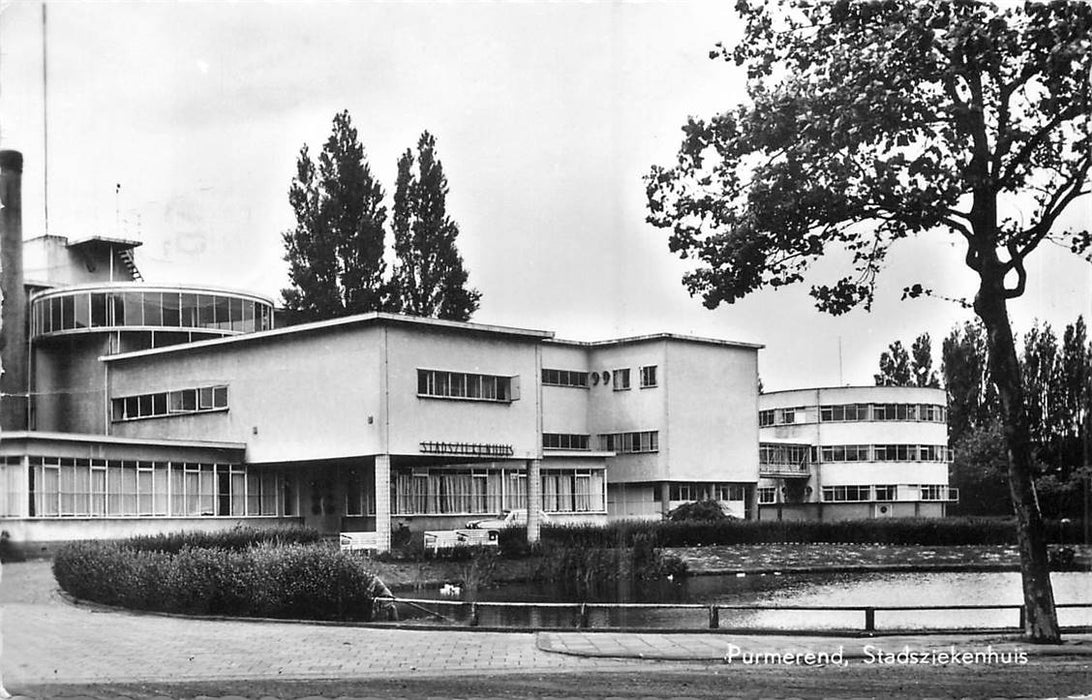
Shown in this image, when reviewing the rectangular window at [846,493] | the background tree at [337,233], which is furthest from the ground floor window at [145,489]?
the rectangular window at [846,493]

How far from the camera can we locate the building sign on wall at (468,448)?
42281mm

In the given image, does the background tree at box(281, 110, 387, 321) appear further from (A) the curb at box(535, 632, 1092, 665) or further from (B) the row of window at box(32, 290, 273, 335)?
(A) the curb at box(535, 632, 1092, 665)

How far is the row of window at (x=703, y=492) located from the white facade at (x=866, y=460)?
420 inches

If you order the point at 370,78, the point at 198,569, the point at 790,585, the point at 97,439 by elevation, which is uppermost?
the point at 370,78

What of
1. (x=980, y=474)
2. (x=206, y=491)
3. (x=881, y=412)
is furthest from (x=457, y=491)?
(x=881, y=412)

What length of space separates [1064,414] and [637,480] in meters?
20.6

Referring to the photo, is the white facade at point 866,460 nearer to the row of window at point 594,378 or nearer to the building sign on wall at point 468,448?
the row of window at point 594,378

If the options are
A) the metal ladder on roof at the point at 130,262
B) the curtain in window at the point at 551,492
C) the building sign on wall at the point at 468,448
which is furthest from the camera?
the metal ladder on roof at the point at 130,262

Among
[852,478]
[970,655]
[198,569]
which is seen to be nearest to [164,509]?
[198,569]

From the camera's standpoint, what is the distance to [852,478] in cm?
7550

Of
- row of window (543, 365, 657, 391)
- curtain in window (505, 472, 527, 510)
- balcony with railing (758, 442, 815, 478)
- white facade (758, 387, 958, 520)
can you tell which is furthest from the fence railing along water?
white facade (758, 387, 958, 520)

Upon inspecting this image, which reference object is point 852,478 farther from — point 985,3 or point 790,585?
point 985,3

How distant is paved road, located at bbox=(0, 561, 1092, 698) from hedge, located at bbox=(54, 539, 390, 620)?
4.98 feet

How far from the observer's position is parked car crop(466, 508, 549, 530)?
150 feet
